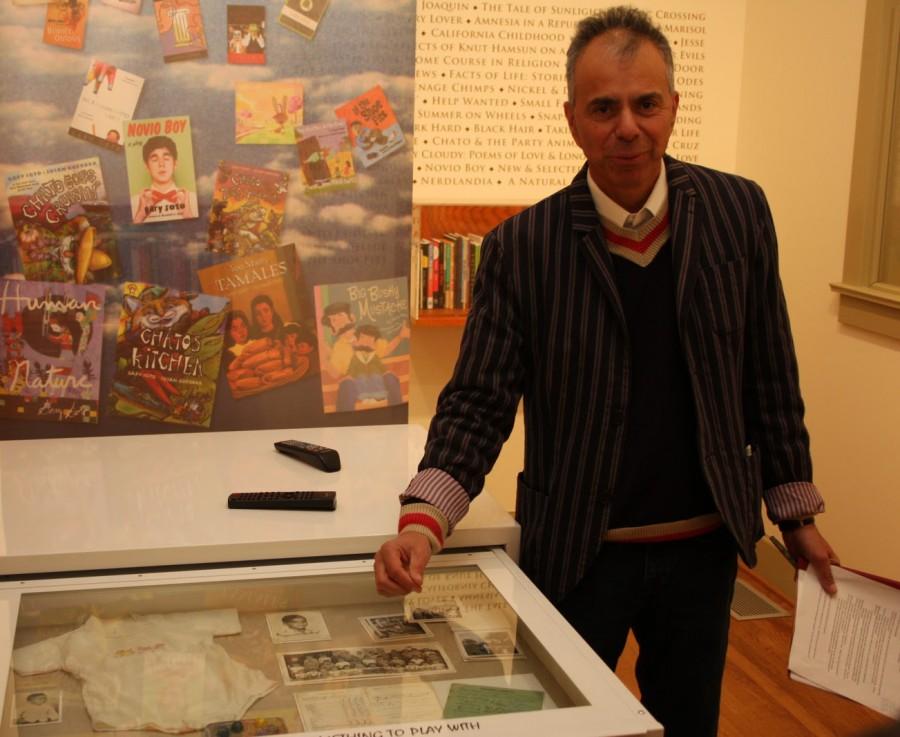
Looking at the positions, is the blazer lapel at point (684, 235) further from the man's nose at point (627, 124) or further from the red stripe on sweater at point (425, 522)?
the red stripe on sweater at point (425, 522)

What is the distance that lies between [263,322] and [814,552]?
202 centimetres

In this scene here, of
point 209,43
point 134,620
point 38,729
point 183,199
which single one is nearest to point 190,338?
point 183,199

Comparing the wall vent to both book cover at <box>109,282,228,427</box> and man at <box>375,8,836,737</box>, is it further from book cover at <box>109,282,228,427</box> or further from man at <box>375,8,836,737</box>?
man at <box>375,8,836,737</box>

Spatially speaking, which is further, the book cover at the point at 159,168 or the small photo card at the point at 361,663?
the book cover at the point at 159,168

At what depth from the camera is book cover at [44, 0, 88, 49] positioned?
9.82 ft

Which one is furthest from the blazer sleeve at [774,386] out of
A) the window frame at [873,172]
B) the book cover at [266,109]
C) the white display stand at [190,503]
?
the book cover at [266,109]

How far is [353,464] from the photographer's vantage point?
2.17 m

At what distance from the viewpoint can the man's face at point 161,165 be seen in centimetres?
312

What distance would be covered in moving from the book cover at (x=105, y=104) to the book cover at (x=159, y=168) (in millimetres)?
40

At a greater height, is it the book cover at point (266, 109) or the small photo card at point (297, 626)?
the book cover at point (266, 109)

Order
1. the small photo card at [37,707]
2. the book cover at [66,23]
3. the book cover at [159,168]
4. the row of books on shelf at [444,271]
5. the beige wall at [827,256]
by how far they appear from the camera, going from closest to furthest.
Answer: the small photo card at [37,707] → the book cover at [66,23] → the book cover at [159,168] → the beige wall at [827,256] → the row of books on shelf at [444,271]

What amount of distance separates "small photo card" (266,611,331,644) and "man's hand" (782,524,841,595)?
0.74 m

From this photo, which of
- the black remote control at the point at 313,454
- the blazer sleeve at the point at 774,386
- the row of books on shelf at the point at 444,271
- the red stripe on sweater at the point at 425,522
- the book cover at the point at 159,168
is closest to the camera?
the red stripe on sweater at the point at 425,522

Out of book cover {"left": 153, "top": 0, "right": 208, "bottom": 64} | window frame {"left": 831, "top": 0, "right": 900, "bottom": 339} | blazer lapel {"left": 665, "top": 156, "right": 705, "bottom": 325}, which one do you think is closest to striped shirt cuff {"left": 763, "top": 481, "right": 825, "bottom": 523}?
blazer lapel {"left": 665, "top": 156, "right": 705, "bottom": 325}
